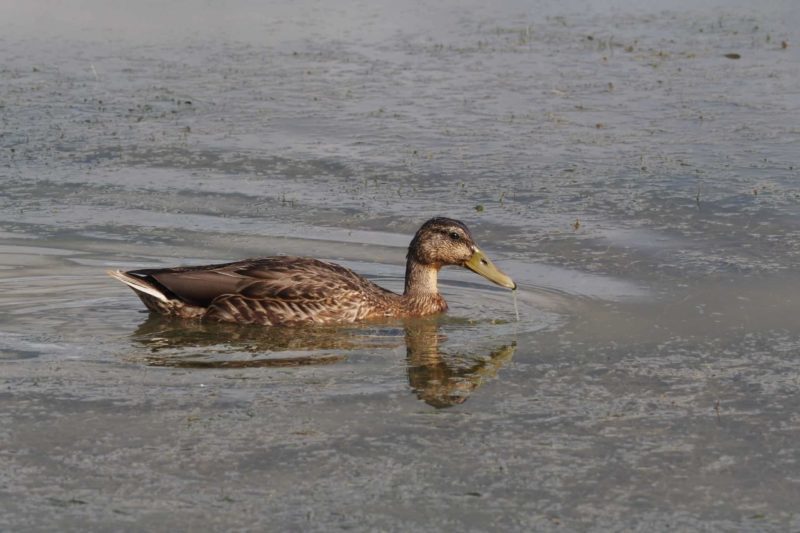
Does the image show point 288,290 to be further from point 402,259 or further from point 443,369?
point 443,369

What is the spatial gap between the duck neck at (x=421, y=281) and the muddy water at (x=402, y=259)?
8.9 inches

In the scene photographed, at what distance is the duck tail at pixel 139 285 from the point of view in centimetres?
982

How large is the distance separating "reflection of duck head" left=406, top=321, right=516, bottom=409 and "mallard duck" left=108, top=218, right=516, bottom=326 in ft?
1.79

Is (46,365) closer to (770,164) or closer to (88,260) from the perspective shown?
(88,260)

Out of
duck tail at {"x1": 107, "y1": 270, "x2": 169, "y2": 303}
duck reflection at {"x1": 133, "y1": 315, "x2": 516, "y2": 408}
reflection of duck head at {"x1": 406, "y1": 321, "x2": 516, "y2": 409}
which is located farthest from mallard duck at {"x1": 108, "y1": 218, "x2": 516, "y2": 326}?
reflection of duck head at {"x1": 406, "y1": 321, "x2": 516, "y2": 409}

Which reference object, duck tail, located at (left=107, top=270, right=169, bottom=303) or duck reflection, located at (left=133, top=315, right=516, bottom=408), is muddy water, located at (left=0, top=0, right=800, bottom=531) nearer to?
duck reflection, located at (left=133, top=315, right=516, bottom=408)

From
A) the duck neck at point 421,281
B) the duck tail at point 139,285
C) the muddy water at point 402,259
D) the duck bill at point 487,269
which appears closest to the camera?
the muddy water at point 402,259

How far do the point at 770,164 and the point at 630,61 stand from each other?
4.90m

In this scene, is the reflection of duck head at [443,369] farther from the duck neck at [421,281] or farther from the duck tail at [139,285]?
the duck tail at [139,285]

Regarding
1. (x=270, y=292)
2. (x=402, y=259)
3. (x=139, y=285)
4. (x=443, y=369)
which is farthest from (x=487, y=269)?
(x=139, y=285)

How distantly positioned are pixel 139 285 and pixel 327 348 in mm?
1392

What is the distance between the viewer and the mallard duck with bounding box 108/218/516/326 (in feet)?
32.4

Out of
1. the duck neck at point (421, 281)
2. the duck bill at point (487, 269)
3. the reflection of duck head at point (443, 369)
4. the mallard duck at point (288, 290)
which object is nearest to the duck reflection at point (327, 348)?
the reflection of duck head at point (443, 369)

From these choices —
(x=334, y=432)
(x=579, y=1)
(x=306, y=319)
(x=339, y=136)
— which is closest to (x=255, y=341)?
(x=306, y=319)
